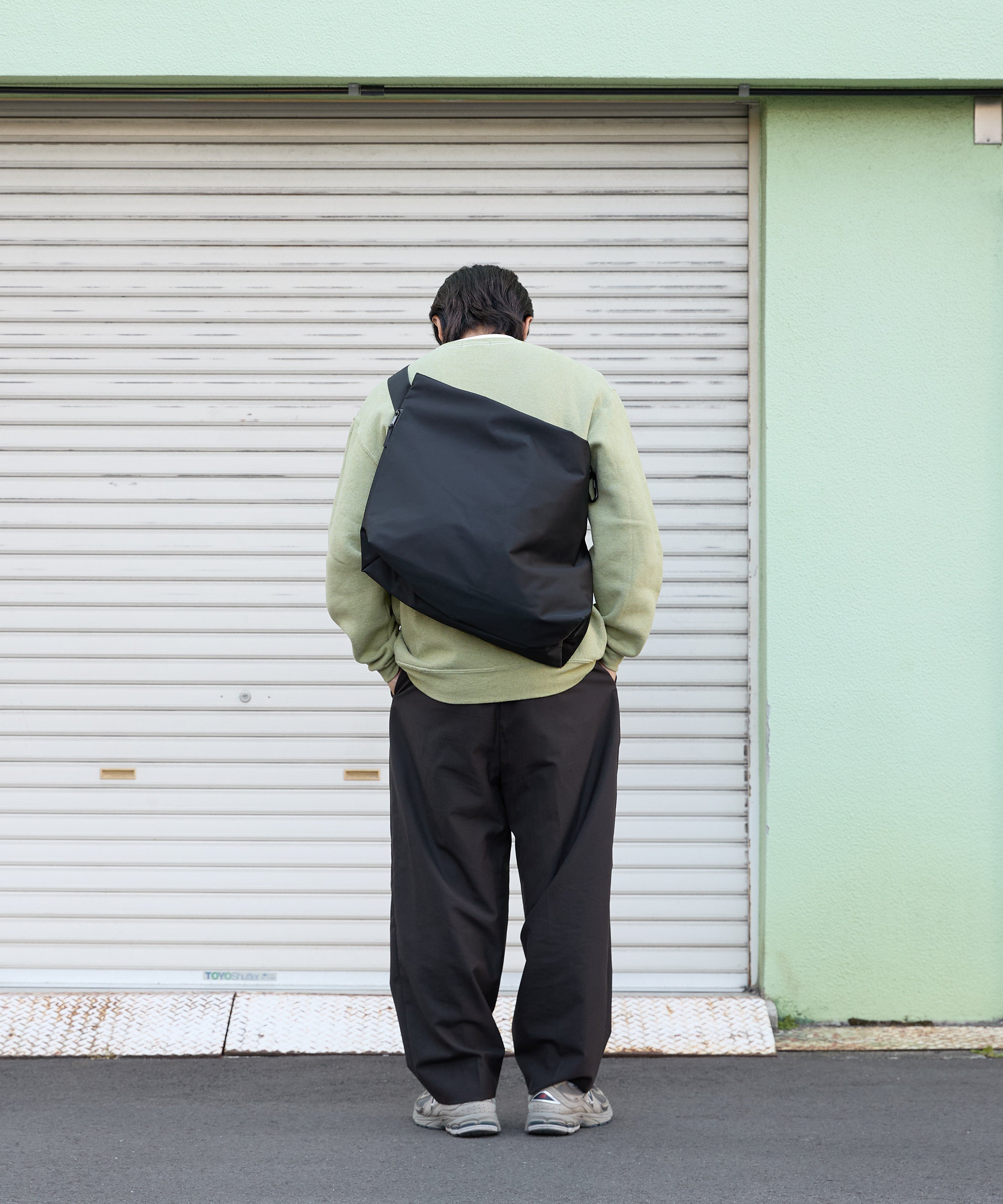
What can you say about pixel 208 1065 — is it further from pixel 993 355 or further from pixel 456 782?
pixel 993 355

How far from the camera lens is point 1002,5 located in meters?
3.68

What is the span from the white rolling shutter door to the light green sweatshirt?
1110 millimetres

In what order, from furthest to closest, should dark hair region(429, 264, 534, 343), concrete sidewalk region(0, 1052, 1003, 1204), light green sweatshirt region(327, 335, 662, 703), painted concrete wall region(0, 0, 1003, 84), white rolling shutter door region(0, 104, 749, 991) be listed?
white rolling shutter door region(0, 104, 749, 991)
painted concrete wall region(0, 0, 1003, 84)
dark hair region(429, 264, 534, 343)
light green sweatshirt region(327, 335, 662, 703)
concrete sidewalk region(0, 1052, 1003, 1204)

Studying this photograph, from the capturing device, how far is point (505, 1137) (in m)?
2.84

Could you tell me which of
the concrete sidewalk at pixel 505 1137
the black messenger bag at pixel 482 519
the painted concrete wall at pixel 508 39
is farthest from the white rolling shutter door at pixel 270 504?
the black messenger bag at pixel 482 519

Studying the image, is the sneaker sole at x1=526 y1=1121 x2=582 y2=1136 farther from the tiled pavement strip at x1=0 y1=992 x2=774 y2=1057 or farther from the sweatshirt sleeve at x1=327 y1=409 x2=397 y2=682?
the sweatshirt sleeve at x1=327 y1=409 x2=397 y2=682

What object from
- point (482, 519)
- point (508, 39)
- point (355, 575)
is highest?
point (508, 39)

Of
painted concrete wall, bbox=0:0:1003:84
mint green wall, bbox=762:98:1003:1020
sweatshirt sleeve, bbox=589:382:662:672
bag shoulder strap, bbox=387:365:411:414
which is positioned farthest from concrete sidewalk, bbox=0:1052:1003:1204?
painted concrete wall, bbox=0:0:1003:84

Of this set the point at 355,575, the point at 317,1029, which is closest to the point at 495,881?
the point at 355,575

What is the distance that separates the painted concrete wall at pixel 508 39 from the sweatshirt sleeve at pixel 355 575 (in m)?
1.41

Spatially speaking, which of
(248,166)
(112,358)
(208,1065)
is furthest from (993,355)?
(208,1065)

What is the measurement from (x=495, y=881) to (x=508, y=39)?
246 cm

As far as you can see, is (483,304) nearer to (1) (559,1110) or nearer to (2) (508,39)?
(2) (508,39)

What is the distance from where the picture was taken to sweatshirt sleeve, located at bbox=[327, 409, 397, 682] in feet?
9.34
